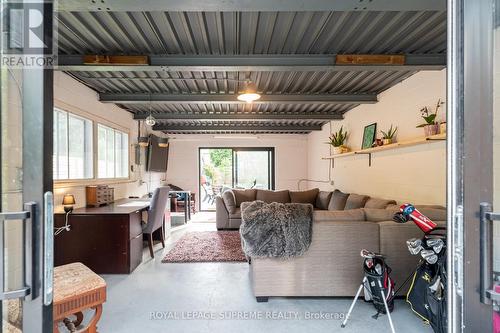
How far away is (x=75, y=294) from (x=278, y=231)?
164 cm

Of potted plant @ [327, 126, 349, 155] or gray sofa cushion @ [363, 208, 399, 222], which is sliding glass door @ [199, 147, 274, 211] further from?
gray sofa cushion @ [363, 208, 399, 222]

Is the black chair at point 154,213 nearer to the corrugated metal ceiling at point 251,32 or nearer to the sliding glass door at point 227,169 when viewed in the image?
the corrugated metal ceiling at point 251,32

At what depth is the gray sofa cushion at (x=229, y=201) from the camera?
18.4 feet

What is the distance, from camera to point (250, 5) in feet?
6.24

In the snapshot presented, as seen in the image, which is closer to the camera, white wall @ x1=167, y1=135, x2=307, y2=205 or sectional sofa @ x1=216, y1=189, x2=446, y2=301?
sectional sofa @ x1=216, y1=189, x2=446, y2=301

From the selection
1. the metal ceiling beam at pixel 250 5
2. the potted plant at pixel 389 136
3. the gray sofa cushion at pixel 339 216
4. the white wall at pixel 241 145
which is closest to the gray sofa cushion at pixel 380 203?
the potted plant at pixel 389 136

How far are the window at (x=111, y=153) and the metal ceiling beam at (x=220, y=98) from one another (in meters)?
0.59

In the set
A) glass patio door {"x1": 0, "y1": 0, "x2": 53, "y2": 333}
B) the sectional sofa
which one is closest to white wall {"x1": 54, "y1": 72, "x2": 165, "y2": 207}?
the sectional sofa

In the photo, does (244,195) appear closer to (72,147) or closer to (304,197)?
(304,197)

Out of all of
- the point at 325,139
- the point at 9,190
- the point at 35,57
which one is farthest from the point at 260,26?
the point at 325,139

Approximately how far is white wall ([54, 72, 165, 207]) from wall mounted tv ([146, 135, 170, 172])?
0.85ft

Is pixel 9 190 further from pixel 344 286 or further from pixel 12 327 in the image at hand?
pixel 344 286

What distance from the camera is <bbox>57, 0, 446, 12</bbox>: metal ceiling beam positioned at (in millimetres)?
1855

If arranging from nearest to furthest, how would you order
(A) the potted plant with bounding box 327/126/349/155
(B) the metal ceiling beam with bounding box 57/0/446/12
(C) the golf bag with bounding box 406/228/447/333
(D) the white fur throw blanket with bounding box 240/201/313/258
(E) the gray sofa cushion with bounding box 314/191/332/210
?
(C) the golf bag with bounding box 406/228/447/333
(B) the metal ceiling beam with bounding box 57/0/446/12
(D) the white fur throw blanket with bounding box 240/201/313/258
(A) the potted plant with bounding box 327/126/349/155
(E) the gray sofa cushion with bounding box 314/191/332/210
